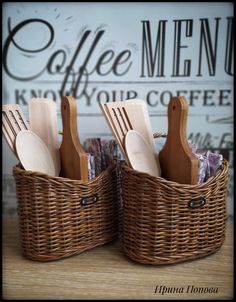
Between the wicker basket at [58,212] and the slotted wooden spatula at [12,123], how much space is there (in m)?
0.05

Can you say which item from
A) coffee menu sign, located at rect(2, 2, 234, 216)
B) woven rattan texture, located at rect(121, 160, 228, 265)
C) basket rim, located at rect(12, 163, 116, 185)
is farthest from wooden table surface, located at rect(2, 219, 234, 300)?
coffee menu sign, located at rect(2, 2, 234, 216)

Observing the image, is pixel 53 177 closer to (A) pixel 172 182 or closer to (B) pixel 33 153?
(B) pixel 33 153

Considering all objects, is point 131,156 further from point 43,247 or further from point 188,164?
point 43,247

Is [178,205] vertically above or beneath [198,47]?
beneath

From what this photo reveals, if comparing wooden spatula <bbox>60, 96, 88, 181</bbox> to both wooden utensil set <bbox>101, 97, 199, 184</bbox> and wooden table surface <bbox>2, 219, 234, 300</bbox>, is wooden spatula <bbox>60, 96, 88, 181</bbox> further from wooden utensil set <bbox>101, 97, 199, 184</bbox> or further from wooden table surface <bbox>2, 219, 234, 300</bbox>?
wooden table surface <bbox>2, 219, 234, 300</bbox>

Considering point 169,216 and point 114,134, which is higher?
→ point 114,134

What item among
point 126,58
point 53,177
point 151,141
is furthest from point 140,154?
point 126,58

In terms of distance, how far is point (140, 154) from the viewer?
57cm

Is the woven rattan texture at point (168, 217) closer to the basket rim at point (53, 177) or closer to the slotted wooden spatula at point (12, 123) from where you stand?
the basket rim at point (53, 177)

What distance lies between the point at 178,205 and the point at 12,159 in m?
0.42

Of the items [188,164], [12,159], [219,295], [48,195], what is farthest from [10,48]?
[219,295]

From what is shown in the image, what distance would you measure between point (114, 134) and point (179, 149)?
0.38ft

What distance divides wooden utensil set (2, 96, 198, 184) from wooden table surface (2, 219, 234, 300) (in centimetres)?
16

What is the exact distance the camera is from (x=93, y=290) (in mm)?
513
